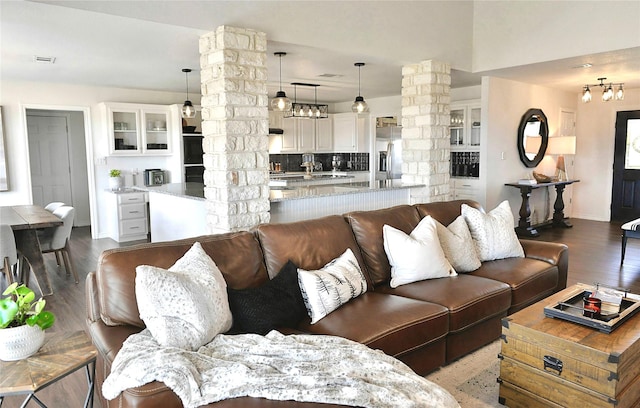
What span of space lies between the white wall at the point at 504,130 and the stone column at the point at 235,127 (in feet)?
12.7

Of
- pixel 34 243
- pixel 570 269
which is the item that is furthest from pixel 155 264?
pixel 570 269

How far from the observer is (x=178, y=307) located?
1.95 meters

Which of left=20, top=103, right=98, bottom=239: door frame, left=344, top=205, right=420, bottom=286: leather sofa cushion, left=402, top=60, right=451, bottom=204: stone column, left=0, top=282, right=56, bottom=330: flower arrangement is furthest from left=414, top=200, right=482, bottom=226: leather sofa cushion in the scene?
left=20, top=103, right=98, bottom=239: door frame

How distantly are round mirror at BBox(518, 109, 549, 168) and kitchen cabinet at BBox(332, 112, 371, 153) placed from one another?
2977 mm

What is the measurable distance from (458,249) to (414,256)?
0.50m

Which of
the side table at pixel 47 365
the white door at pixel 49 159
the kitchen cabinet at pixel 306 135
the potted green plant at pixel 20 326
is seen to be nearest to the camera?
the side table at pixel 47 365

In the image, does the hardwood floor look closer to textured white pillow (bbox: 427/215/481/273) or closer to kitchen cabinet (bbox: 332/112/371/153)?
textured white pillow (bbox: 427/215/481/273)

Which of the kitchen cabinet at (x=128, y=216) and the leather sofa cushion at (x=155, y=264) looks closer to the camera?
the leather sofa cushion at (x=155, y=264)

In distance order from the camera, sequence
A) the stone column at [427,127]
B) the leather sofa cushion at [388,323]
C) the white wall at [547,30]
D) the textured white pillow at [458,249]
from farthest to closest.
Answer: the stone column at [427,127], the white wall at [547,30], the textured white pillow at [458,249], the leather sofa cushion at [388,323]

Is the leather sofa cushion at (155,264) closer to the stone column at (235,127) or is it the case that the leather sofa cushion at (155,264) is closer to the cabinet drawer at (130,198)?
the stone column at (235,127)

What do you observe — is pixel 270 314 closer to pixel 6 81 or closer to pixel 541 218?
pixel 6 81

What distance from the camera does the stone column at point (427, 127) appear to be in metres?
5.21

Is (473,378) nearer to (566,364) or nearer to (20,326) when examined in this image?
(566,364)

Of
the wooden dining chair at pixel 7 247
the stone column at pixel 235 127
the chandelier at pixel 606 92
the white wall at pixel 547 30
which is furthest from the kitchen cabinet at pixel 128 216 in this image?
the chandelier at pixel 606 92
